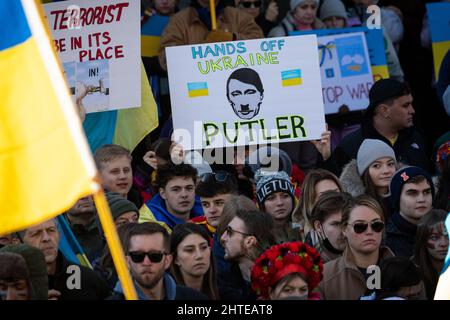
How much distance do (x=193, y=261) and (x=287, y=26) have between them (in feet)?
12.4

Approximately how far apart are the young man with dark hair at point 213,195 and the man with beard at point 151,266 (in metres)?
1.09

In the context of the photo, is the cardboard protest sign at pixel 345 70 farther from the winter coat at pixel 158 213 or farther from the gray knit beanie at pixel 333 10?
the winter coat at pixel 158 213

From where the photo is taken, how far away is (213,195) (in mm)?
10016

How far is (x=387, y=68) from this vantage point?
40.3 feet

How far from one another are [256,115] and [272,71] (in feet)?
1.15

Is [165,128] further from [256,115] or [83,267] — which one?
[83,267]

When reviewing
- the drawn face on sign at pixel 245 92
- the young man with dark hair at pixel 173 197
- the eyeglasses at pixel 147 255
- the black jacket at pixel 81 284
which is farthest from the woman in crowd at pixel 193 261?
the drawn face on sign at pixel 245 92

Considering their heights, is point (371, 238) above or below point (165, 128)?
below

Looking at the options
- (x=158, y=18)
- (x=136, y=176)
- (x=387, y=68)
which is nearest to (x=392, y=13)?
(x=387, y=68)

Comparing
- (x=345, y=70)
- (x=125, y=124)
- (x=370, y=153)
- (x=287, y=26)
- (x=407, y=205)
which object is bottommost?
(x=407, y=205)

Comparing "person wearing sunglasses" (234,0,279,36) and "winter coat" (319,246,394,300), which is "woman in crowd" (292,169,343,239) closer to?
"winter coat" (319,246,394,300)

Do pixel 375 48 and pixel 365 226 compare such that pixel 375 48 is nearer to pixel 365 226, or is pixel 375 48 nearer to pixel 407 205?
pixel 407 205

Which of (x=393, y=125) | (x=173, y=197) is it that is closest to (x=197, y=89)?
(x=173, y=197)

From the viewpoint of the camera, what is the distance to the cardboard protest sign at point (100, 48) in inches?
422
